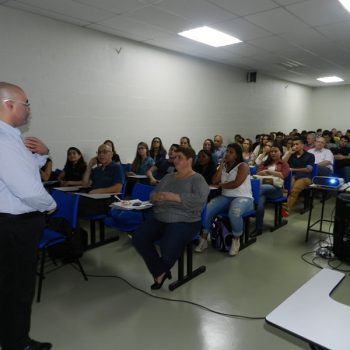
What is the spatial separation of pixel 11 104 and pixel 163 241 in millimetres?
1538

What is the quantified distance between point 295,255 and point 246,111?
5.71 metres

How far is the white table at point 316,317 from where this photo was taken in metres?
0.96

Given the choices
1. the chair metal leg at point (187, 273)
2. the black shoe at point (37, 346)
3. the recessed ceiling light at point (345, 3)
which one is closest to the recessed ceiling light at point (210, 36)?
the recessed ceiling light at point (345, 3)

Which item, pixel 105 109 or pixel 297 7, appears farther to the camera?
pixel 105 109

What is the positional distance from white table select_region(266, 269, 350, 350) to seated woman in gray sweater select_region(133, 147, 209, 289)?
1.50 m

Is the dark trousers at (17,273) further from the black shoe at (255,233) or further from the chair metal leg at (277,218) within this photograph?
the chair metal leg at (277,218)

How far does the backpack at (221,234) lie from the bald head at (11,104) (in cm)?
243

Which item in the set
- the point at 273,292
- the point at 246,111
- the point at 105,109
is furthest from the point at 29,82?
the point at 246,111

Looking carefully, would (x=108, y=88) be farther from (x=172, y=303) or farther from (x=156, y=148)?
(x=172, y=303)

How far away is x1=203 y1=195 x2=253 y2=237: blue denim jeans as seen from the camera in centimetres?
344

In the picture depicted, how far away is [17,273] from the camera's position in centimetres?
175

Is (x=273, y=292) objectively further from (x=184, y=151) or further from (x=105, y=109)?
(x=105, y=109)

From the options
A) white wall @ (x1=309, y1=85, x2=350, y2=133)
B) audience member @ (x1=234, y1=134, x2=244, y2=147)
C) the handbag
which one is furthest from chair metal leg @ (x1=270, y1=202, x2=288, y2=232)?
white wall @ (x1=309, y1=85, x2=350, y2=133)

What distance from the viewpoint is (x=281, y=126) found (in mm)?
10188
